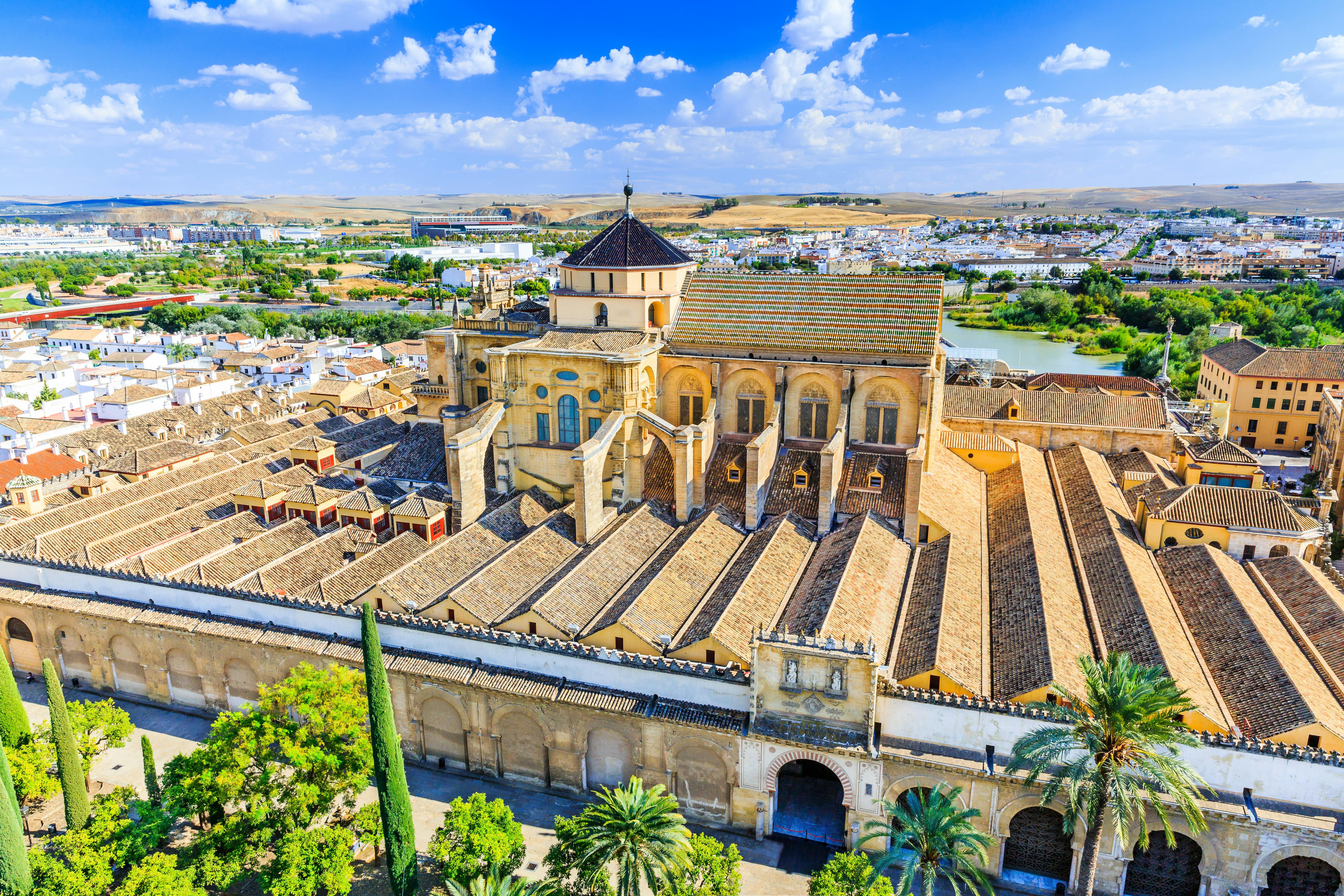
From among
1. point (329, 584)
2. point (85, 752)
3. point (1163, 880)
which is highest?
point (329, 584)

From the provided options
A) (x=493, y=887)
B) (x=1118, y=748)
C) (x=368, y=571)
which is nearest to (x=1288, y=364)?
(x=1118, y=748)

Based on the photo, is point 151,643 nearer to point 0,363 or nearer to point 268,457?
point 268,457

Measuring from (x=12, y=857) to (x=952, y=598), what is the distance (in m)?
26.5

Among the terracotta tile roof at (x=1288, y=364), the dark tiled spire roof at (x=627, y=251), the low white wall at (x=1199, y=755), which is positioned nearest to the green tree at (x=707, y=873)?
the low white wall at (x=1199, y=755)

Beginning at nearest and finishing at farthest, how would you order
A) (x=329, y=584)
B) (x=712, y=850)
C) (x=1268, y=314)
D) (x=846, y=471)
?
(x=712, y=850), (x=329, y=584), (x=846, y=471), (x=1268, y=314)

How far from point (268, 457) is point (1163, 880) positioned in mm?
44535

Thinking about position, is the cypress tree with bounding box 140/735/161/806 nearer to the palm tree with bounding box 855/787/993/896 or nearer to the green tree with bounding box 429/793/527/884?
the green tree with bounding box 429/793/527/884

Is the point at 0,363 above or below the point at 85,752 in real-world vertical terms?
above

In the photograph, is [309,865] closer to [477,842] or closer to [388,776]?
[388,776]

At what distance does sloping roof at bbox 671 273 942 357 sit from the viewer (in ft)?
121

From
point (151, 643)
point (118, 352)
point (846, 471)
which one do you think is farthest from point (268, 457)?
point (118, 352)

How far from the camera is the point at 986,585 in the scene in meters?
31.1

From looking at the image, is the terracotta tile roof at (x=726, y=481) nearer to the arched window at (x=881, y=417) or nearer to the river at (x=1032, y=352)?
the arched window at (x=881, y=417)

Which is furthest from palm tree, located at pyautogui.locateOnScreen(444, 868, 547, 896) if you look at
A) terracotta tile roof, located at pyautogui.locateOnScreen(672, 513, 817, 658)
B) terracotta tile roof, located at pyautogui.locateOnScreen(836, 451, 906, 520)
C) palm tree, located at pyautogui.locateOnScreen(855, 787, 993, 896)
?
terracotta tile roof, located at pyautogui.locateOnScreen(836, 451, 906, 520)
